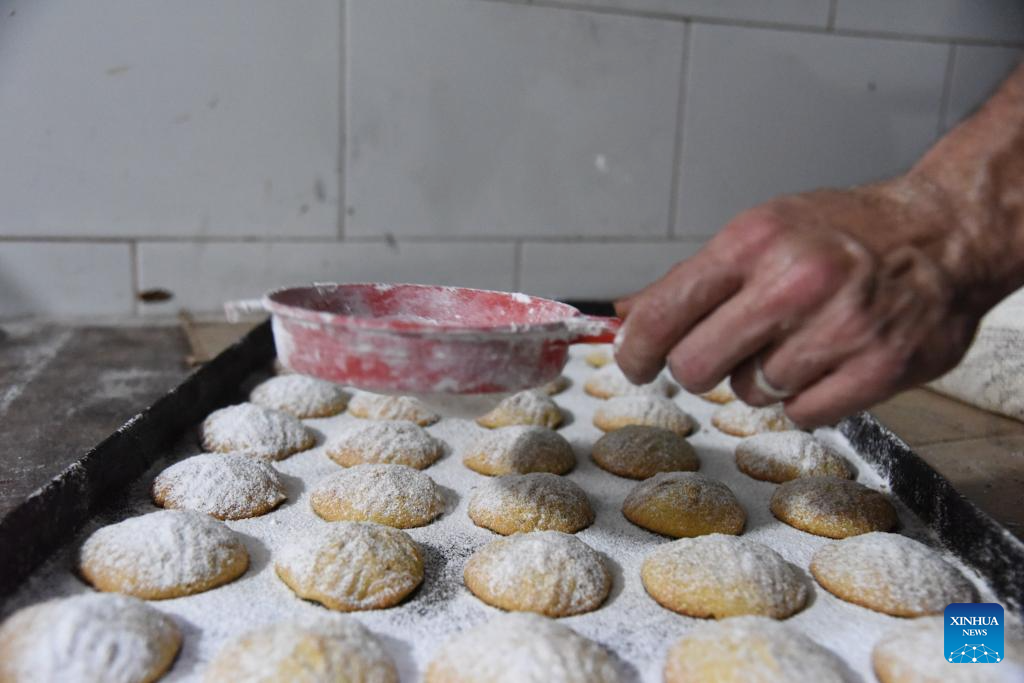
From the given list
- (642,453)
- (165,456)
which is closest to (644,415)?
(642,453)

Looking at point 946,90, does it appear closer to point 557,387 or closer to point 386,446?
point 557,387

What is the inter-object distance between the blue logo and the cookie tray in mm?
43

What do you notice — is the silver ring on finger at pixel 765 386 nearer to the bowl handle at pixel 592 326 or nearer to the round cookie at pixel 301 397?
the bowl handle at pixel 592 326

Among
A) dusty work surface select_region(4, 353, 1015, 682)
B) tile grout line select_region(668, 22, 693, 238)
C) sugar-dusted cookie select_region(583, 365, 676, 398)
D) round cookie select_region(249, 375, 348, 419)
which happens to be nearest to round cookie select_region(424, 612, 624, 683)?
dusty work surface select_region(4, 353, 1015, 682)

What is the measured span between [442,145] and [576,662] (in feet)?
5.16

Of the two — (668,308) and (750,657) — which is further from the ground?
(668,308)

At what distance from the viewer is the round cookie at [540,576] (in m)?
0.85

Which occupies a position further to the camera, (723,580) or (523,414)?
(523,414)

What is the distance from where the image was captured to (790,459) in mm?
1212

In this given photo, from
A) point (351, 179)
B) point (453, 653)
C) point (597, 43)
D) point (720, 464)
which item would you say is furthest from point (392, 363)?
point (597, 43)

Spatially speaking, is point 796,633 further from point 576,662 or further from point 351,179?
point 351,179

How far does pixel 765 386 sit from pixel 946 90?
7.31 ft

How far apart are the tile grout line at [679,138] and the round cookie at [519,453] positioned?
1236mm

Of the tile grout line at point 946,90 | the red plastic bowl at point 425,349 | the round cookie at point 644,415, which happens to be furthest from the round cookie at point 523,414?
the tile grout line at point 946,90
